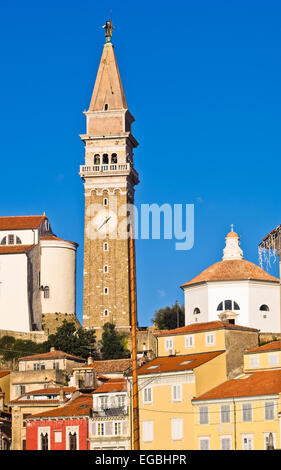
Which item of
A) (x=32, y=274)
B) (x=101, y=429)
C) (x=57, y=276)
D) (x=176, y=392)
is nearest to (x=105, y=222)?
(x=57, y=276)

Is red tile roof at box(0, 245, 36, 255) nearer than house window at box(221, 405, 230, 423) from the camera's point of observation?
No

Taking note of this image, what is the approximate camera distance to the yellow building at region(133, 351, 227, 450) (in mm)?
59812

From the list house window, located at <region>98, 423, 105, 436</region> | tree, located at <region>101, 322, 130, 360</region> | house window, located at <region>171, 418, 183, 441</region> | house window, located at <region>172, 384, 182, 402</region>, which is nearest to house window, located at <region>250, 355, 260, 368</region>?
house window, located at <region>172, 384, 182, 402</region>

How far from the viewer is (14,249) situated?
103812 mm

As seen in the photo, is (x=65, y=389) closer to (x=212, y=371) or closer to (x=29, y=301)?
(x=212, y=371)

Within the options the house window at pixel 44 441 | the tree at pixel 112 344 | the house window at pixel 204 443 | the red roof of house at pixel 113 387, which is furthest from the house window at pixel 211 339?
the tree at pixel 112 344

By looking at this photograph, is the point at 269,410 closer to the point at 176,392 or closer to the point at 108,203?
the point at 176,392

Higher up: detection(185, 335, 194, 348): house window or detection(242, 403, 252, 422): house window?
detection(185, 335, 194, 348): house window

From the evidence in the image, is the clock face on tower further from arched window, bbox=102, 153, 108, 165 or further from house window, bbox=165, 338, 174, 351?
house window, bbox=165, 338, 174, 351

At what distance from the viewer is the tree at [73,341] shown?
300 ft

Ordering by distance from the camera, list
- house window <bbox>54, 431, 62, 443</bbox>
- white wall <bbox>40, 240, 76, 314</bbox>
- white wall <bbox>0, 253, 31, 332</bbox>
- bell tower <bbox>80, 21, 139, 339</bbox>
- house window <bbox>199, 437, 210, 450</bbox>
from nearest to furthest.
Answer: house window <bbox>199, 437, 210, 450</bbox> < house window <bbox>54, 431, 62, 443</bbox> < white wall <bbox>0, 253, 31, 332</bbox> < white wall <bbox>40, 240, 76, 314</bbox> < bell tower <bbox>80, 21, 139, 339</bbox>

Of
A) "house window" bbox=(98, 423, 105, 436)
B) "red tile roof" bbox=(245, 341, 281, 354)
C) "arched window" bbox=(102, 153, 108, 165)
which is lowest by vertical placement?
"house window" bbox=(98, 423, 105, 436)

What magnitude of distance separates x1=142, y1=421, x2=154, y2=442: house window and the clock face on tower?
47015 mm

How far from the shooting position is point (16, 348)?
308 ft
